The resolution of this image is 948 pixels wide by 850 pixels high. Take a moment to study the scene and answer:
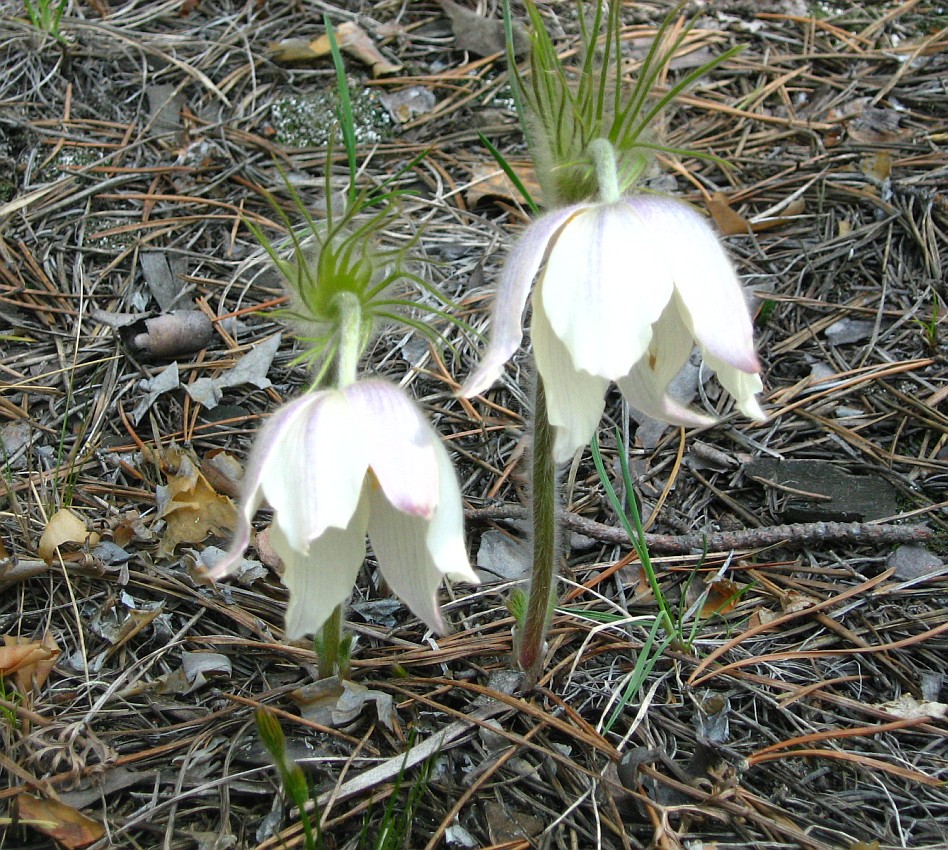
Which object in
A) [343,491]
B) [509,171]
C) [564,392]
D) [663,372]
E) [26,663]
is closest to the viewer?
[343,491]

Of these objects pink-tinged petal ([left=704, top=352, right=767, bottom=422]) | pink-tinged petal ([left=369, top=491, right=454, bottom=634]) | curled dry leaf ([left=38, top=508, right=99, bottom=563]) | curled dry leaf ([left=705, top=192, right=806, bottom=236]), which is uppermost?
pink-tinged petal ([left=704, top=352, right=767, bottom=422])

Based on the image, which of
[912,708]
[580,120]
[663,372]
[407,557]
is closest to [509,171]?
[580,120]

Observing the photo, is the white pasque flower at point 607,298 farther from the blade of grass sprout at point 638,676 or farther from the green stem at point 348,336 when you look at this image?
the blade of grass sprout at point 638,676

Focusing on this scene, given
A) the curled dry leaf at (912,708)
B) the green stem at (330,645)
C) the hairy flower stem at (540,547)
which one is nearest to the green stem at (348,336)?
the hairy flower stem at (540,547)

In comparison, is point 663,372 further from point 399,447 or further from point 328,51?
point 328,51

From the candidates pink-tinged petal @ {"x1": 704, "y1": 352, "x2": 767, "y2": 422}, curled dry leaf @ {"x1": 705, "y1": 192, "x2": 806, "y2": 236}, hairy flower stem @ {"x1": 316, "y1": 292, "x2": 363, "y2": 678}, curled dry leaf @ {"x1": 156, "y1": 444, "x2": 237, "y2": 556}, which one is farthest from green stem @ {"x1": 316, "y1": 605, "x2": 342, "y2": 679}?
curled dry leaf @ {"x1": 705, "y1": 192, "x2": 806, "y2": 236}

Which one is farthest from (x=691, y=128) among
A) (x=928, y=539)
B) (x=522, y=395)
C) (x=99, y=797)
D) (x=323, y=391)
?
(x=99, y=797)

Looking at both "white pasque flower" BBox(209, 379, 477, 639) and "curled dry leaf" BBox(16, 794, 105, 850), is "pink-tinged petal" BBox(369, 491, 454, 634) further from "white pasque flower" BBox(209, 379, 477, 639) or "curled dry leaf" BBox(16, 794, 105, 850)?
"curled dry leaf" BBox(16, 794, 105, 850)
